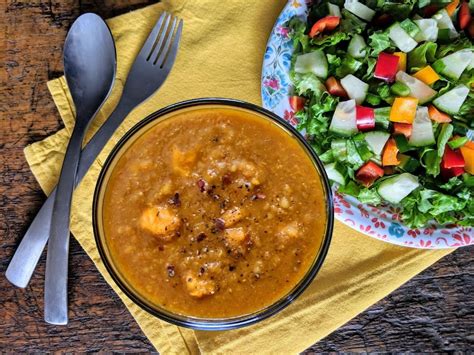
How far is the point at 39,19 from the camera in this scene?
2.41 m

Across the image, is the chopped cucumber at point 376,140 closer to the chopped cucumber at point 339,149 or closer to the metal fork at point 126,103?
the chopped cucumber at point 339,149

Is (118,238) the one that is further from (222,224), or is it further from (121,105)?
(121,105)

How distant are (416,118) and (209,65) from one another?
2.69ft

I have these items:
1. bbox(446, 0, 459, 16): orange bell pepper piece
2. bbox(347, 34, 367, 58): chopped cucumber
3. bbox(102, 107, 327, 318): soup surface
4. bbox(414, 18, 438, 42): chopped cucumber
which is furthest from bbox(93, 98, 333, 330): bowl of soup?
bbox(446, 0, 459, 16): orange bell pepper piece

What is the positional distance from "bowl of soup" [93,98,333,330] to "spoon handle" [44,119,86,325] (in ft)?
1.15

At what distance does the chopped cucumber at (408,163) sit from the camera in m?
2.22

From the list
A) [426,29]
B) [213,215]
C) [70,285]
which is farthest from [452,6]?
[70,285]

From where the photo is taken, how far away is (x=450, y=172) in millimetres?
2225

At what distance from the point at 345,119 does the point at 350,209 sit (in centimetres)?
33

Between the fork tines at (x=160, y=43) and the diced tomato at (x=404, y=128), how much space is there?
895mm

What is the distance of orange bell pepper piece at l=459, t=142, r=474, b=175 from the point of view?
87.4 inches

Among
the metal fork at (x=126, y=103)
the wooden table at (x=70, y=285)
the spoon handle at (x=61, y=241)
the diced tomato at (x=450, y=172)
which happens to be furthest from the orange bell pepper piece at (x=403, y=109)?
the spoon handle at (x=61, y=241)

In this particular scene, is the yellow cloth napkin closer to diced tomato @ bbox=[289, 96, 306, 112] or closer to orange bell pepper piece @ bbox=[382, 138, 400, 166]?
diced tomato @ bbox=[289, 96, 306, 112]

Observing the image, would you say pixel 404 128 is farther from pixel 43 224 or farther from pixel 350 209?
pixel 43 224
